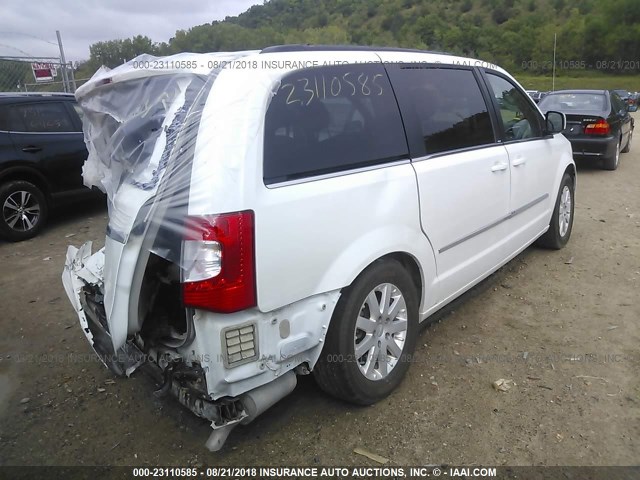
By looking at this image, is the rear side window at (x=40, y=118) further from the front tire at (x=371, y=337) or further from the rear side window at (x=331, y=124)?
the front tire at (x=371, y=337)

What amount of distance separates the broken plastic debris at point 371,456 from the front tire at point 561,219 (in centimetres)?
325

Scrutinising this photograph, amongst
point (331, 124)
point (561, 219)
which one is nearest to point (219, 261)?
point (331, 124)

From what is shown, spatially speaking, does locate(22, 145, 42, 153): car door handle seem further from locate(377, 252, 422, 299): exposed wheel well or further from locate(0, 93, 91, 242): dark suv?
locate(377, 252, 422, 299): exposed wheel well

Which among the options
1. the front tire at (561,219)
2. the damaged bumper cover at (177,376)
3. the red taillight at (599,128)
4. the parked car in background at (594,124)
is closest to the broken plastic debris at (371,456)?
the damaged bumper cover at (177,376)

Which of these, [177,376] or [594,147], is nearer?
[177,376]

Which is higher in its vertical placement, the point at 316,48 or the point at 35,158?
the point at 316,48

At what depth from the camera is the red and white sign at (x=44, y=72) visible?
32.4 feet

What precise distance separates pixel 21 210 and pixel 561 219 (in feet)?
19.4

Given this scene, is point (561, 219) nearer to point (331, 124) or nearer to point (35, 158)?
point (331, 124)

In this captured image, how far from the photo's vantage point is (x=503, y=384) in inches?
113

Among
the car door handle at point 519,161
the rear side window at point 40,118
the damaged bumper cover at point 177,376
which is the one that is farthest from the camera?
the rear side window at point 40,118

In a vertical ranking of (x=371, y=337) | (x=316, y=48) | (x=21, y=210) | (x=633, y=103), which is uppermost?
(x=316, y=48)

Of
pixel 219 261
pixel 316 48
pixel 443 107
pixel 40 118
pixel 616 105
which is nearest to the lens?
pixel 219 261

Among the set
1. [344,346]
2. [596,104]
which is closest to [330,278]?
[344,346]
